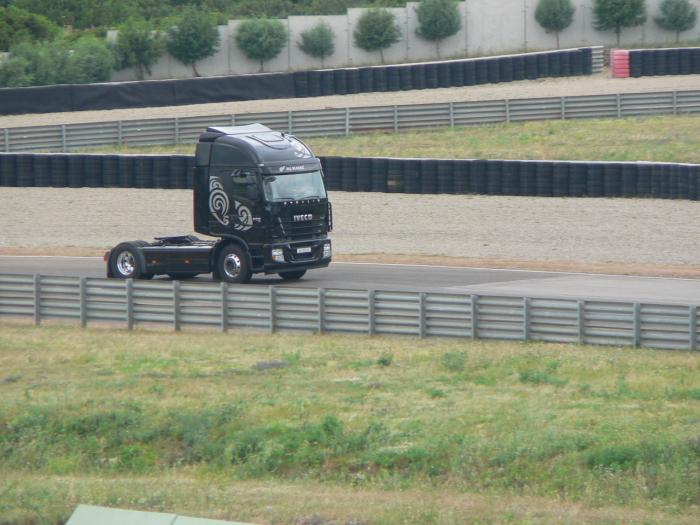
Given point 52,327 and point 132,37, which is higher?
point 132,37

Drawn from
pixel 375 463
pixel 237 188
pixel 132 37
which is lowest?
pixel 375 463

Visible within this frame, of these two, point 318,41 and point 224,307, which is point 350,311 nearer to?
point 224,307

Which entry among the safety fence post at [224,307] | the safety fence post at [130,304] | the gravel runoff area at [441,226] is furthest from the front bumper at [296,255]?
the gravel runoff area at [441,226]

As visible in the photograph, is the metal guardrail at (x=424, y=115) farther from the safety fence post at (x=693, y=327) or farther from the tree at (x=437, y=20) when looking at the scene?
the safety fence post at (x=693, y=327)

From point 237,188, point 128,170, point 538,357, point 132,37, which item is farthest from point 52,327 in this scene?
point 132,37

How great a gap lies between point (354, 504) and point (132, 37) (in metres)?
43.1

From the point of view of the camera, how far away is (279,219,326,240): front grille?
25.9 m

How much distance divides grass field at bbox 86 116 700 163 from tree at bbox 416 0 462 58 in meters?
11.5

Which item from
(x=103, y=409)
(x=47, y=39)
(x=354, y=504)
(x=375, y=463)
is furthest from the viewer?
(x=47, y=39)

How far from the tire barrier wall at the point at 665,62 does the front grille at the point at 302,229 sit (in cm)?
2795

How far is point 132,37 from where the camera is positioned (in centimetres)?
5303

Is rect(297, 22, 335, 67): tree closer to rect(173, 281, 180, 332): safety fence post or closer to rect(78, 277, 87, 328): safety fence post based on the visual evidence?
rect(78, 277, 87, 328): safety fence post

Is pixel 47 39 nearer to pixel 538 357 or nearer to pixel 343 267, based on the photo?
pixel 343 267

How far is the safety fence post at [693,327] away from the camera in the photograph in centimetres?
1964
